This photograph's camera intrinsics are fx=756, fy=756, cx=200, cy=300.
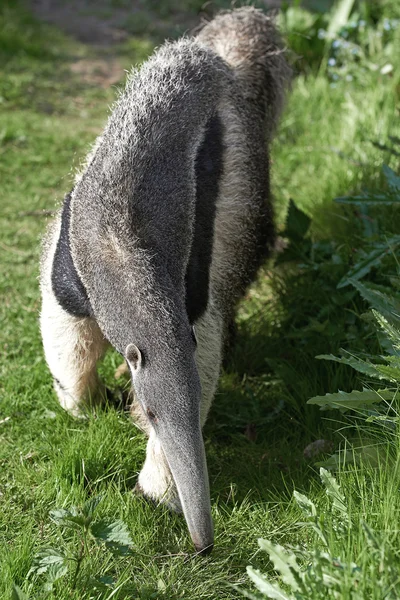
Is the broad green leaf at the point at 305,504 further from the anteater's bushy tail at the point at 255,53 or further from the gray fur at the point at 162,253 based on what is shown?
the anteater's bushy tail at the point at 255,53

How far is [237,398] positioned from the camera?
4402 millimetres

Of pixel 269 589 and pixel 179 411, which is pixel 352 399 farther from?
pixel 269 589

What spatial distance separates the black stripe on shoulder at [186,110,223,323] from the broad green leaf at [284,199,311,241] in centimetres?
109

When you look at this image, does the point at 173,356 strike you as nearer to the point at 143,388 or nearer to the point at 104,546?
the point at 143,388

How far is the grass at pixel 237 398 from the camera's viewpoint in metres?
3.04

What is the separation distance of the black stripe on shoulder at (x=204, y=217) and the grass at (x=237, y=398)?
0.87 meters

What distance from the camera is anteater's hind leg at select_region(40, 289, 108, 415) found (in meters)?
3.52

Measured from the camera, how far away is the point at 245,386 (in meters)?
4.55

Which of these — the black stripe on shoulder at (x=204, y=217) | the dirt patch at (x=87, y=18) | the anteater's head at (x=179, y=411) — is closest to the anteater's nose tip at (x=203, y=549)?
the anteater's head at (x=179, y=411)

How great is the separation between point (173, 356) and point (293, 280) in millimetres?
→ 2597

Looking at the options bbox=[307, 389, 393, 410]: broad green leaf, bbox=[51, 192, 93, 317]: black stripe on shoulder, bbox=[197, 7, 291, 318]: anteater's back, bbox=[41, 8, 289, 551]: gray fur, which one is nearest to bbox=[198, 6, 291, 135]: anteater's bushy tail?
bbox=[197, 7, 291, 318]: anteater's back

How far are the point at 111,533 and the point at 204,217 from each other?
1.62 metres

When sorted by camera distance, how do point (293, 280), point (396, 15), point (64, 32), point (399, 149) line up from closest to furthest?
point (293, 280), point (399, 149), point (396, 15), point (64, 32)

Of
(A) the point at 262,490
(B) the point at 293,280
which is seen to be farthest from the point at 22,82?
(A) the point at 262,490
